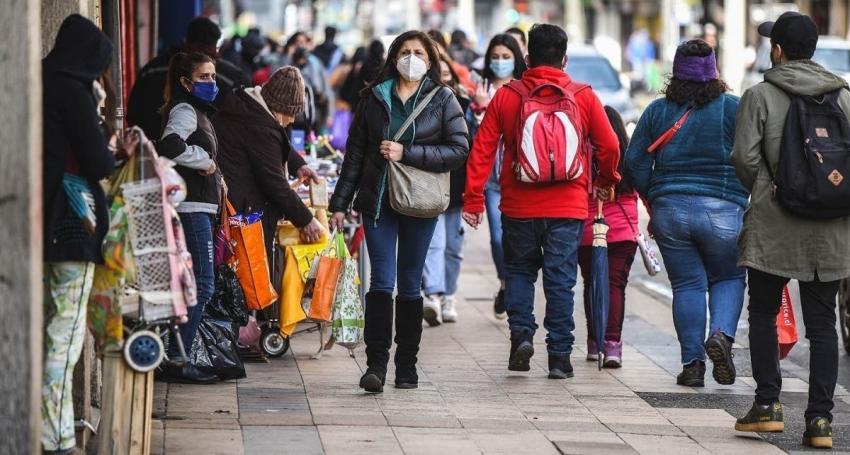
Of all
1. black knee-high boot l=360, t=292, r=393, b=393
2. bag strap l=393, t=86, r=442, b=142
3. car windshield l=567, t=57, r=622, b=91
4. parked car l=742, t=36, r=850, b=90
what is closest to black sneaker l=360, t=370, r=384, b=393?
black knee-high boot l=360, t=292, r=393, b=393

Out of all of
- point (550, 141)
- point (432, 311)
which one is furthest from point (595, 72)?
point (550, 141)

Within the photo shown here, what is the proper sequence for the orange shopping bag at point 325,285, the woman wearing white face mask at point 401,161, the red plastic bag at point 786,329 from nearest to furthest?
1. the red plastic bag at point 786,329
2. the woman wearing white face mask at point 401,161
3. the orange shopping bag at point 325,285

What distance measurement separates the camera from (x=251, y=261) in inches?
390

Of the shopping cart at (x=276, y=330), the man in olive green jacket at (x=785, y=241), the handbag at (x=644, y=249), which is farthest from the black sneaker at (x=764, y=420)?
the shopping cart at (x=276, y=330)

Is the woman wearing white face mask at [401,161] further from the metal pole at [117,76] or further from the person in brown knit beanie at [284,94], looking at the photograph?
the metal pole at [117,76]

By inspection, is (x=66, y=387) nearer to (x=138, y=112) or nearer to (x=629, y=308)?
(x=138, y=112)

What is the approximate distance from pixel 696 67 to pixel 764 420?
2214 millimetres

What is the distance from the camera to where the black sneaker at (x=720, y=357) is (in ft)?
30.2

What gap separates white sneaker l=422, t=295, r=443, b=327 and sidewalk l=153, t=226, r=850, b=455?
901 millimetres

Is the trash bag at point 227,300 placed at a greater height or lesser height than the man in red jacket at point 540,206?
lesser

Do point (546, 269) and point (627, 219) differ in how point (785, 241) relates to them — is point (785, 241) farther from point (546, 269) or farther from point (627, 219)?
point (627, 219)

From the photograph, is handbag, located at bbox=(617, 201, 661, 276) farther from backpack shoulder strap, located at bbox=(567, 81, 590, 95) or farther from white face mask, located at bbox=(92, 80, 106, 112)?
Result: white face mask, located at bbox=(92, 80, 106, 112)

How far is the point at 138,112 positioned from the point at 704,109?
366cm

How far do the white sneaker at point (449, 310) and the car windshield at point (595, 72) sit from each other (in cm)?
1554
